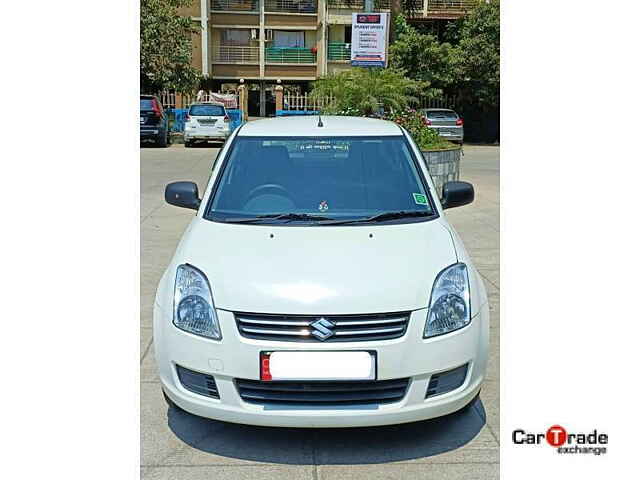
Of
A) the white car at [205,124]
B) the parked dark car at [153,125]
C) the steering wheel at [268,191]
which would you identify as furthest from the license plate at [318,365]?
the white car at [205,124]

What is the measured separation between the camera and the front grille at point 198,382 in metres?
3.40

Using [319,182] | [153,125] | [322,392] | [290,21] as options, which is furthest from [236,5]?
[322,392]

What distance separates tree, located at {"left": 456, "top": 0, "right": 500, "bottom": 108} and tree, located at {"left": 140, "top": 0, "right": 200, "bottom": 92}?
10.6 m

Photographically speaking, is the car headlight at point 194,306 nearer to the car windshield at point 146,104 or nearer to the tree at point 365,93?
the tree at point 365,93

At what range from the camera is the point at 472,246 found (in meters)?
8.24

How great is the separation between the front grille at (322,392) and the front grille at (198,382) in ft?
0.46

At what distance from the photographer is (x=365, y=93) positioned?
13.5 metres

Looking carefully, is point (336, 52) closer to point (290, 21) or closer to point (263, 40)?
point (290, 21)

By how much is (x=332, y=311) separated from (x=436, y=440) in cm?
98

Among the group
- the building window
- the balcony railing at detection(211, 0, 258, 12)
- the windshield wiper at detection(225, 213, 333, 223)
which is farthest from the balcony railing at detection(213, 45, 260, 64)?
the windshield wiper at detection(225, 213, 333, 223)

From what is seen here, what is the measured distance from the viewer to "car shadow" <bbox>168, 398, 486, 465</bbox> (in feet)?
11.6

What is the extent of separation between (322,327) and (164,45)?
25000 mm

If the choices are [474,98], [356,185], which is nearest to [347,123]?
[356,185]

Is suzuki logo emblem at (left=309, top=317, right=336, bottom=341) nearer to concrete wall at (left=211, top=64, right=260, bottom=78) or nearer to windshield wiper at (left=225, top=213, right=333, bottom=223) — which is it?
windshield wiper at (left=225, top=213, right=333, bottom=223)
